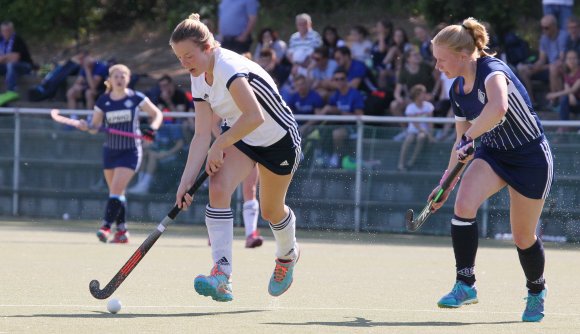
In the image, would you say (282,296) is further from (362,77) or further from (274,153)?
(362,77)

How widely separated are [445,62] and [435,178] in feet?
21.2

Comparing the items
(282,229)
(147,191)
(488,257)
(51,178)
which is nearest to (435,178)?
(488,257)

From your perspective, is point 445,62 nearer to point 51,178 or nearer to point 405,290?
point 405,290

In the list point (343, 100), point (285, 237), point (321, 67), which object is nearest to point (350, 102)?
point (343, 100)

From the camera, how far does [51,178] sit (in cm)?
1377

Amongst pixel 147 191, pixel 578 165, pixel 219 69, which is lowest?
pixel 147 191

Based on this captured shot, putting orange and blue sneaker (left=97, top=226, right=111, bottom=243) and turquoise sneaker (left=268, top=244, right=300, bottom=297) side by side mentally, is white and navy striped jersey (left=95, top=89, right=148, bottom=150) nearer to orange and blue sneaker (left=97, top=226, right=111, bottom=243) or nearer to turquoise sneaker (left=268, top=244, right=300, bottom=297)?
orange and blue sneaker (left=97, top=226, right=111, bottom=243)

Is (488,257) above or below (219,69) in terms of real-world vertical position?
below

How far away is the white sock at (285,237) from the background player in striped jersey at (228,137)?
0.23 feet

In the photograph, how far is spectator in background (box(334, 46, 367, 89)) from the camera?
14.2 meters

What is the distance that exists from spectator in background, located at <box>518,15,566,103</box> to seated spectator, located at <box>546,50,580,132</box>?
0.68m

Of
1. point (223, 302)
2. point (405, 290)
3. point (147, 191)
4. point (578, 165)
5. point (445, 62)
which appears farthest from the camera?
point (147, 191)

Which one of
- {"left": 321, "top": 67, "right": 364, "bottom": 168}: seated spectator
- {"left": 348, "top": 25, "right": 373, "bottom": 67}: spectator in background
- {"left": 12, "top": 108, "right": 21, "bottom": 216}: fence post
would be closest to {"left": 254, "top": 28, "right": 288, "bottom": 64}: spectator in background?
{"left": 348, "top": 25, "right": 373, "bottom": 67}: spectator in background

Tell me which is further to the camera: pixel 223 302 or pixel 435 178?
pixel 435 178
